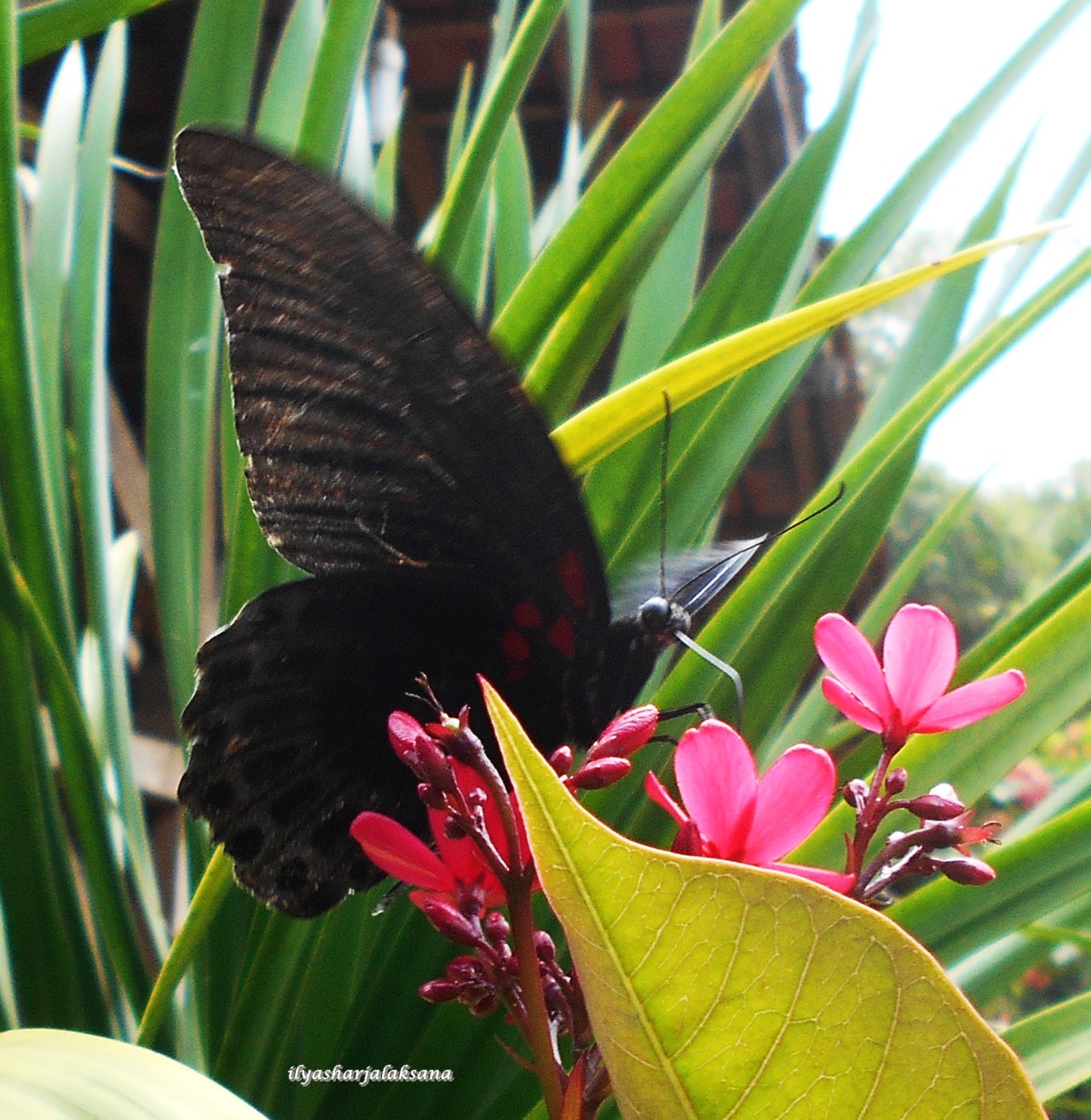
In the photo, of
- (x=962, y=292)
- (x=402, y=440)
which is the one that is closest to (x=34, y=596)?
(x=402, y=440)

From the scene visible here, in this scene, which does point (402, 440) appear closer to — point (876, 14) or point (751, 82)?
point (751, 82)

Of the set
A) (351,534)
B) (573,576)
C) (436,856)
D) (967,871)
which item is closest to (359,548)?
(351,534)

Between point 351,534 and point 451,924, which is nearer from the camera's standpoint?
point 451,924

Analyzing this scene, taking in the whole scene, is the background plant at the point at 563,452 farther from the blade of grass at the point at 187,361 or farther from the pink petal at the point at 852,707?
the pink petal at the point at 852,707

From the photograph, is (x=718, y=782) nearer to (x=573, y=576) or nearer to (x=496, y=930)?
(x=496, y=930)

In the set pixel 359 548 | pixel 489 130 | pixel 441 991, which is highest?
pixel 489 130

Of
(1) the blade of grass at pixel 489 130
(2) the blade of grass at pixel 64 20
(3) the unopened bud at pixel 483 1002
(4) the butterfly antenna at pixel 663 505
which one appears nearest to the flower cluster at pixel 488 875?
(3) the unopened bud at pixel 483 1002

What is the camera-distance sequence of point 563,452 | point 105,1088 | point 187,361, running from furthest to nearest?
point 187,361 < point 563,452 < point 105,1088

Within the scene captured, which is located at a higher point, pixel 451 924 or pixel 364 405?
pixel 364 405
